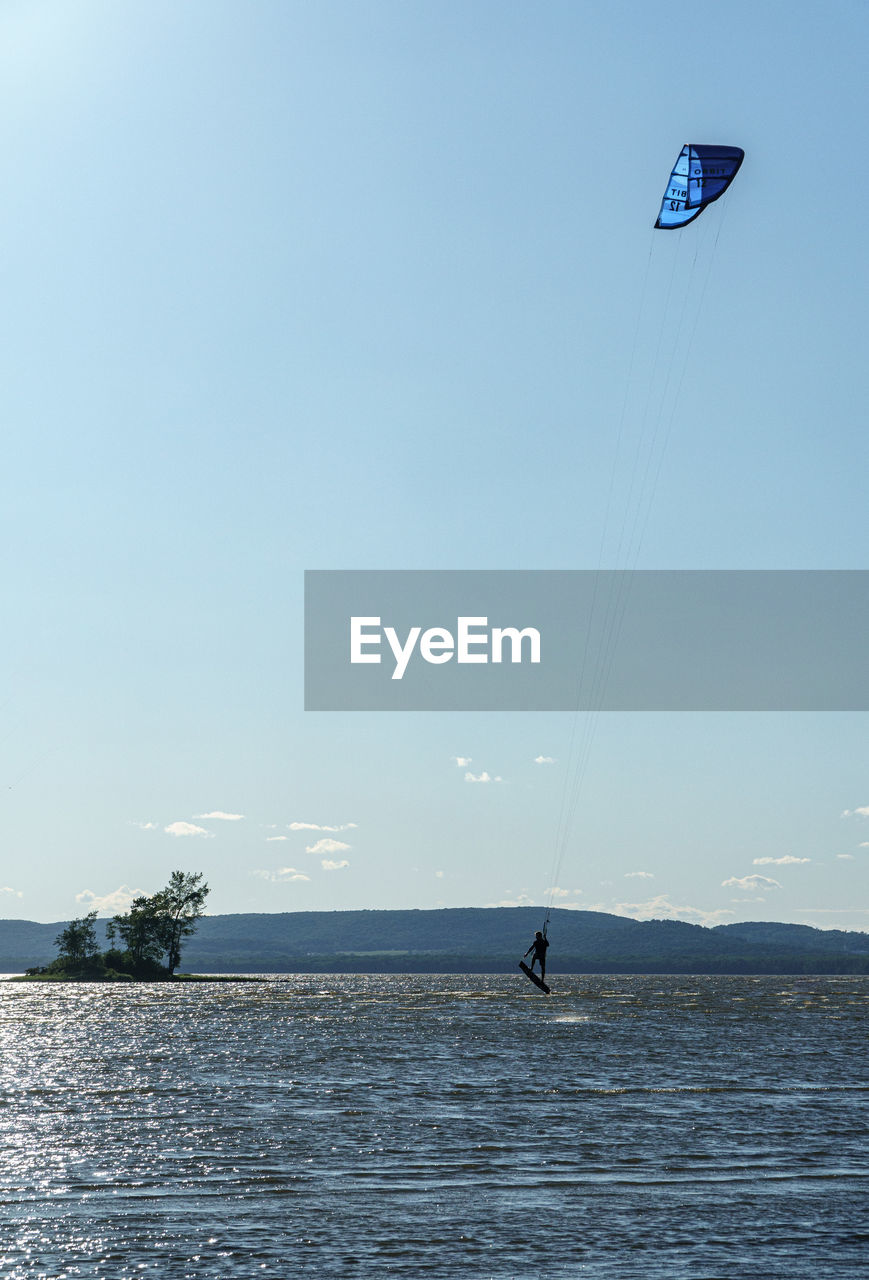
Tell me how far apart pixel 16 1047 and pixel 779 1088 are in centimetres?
4211

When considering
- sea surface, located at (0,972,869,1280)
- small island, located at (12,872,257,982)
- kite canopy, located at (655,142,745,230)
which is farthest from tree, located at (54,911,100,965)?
kite canopy, located at (655,142,745,230)

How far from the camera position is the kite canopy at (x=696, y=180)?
132 ft

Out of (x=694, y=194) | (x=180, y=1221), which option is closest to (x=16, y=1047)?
(x=180, y=1221)

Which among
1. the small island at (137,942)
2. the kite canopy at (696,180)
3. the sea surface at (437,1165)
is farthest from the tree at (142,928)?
the kite canopy at (696,180)

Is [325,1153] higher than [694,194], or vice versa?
[694,194]

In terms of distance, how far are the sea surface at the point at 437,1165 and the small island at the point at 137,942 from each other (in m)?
128

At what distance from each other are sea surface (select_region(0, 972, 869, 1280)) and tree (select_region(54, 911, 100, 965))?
136573mm

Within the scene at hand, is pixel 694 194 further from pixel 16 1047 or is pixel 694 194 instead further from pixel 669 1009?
pixel 669 1009

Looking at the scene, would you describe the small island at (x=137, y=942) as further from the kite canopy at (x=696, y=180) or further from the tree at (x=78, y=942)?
the kite canopy at (x=696, y=180)

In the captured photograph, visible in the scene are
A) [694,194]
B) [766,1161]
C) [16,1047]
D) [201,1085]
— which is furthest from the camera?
[16,1047]

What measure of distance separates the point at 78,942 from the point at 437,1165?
176288mm

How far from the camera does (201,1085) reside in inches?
1738

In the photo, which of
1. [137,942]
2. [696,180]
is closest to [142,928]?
[137,942]

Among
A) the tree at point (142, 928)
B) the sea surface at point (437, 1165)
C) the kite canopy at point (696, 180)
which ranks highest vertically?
the kite canopy at point (696, 180)
